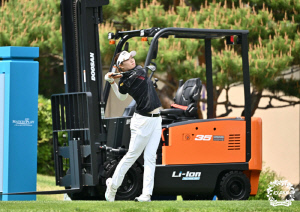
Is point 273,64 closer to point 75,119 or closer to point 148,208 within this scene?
point 75,119

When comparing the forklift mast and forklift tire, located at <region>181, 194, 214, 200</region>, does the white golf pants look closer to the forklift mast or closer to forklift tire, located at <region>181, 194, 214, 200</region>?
the forklift mast

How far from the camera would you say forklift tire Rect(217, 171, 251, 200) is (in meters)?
10.7

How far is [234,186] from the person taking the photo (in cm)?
1084

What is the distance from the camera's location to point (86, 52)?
9.96 metres

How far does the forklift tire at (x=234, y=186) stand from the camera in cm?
1070

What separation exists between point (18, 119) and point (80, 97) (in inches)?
37.9

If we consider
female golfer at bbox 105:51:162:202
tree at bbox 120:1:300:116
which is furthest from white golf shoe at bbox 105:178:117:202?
tree at bbox 120:1:300:116

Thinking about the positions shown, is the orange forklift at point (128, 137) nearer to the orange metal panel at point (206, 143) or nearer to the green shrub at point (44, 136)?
the orange metal panel at point (206, 143)

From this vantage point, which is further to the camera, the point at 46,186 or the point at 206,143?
the point at 46,186

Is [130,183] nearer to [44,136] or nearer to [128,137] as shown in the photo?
[128,137]

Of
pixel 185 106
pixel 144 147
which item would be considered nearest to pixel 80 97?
pixel 144 147

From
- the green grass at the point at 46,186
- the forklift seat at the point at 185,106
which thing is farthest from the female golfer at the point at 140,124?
the green grass at the point at 46,186

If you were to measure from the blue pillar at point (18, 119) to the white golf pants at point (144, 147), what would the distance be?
1.58 m

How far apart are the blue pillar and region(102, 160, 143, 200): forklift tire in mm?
1161
